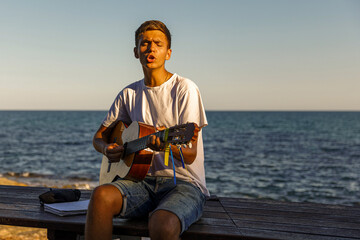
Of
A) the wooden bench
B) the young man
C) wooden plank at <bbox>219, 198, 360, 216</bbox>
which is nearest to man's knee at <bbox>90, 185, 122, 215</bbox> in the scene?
the young man

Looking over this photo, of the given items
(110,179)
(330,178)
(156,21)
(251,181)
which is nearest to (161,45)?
(156,21)

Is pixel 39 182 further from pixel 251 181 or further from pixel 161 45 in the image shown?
pixel 161 45

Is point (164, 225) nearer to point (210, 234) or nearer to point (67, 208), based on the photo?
point (210, 234)

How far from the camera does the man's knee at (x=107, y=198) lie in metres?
2.39

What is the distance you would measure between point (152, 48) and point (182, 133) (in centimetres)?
103

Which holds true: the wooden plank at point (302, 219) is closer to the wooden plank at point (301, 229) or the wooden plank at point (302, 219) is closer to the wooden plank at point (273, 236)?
the wooden plank at point (301, 229)

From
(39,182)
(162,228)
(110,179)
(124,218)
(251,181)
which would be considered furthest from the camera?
(251,181)

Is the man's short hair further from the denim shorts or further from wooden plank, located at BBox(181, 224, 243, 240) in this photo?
wooden plank, located at BBox(181, 224, 243, 240)

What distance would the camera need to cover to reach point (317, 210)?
325 cm

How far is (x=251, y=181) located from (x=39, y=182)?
285 inches

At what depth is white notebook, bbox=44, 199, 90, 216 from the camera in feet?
9.29

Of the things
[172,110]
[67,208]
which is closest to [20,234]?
[67,208]

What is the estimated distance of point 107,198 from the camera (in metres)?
2.41

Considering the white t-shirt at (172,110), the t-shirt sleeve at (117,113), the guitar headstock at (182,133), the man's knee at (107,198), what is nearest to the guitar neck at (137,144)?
the guitar headstock at (182,133)
